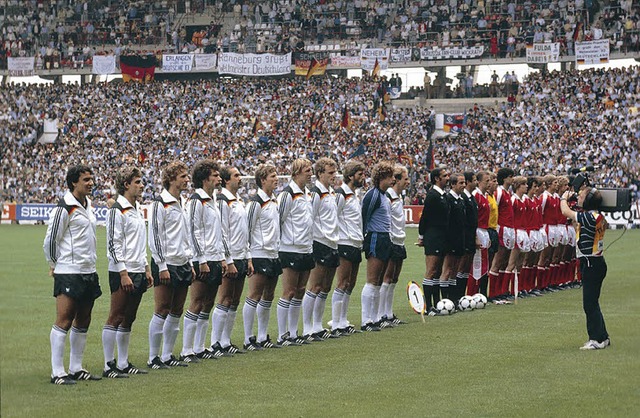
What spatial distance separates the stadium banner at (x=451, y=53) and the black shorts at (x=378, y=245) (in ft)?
148

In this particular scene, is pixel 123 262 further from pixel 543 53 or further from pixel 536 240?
pixel 543 53

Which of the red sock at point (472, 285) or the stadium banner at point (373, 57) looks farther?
the stadium banner at point (373, 57)

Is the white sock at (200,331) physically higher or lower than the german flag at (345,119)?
lower

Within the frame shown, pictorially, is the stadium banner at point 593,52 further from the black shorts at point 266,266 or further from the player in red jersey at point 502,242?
the black shorts at point 266,266

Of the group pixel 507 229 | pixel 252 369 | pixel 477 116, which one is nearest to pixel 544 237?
pixel 507 229

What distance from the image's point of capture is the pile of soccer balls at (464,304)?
723 inches

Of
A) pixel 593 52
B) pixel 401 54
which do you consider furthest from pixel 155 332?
pixel 401 54

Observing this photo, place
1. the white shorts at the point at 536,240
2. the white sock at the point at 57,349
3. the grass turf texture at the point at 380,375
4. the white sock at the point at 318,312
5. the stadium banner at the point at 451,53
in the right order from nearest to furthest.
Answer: the grass turf texture at the point at 380,375, the white sock at the point at 57,349, the white sock at the point at 318,312, the white shorts at the point at 536,240, the stadium banner at the point at 451,53

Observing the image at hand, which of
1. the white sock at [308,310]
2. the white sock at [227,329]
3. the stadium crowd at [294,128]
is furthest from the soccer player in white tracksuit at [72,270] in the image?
the stadium crowd at [294,128]

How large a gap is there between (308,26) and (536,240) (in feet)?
150

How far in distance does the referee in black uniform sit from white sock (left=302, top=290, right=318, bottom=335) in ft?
10.6

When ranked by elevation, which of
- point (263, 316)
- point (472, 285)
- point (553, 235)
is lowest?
point (472, 285)

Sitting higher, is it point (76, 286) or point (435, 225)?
point (76, 286)

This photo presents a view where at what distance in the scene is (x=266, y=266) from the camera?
46.8 feet
